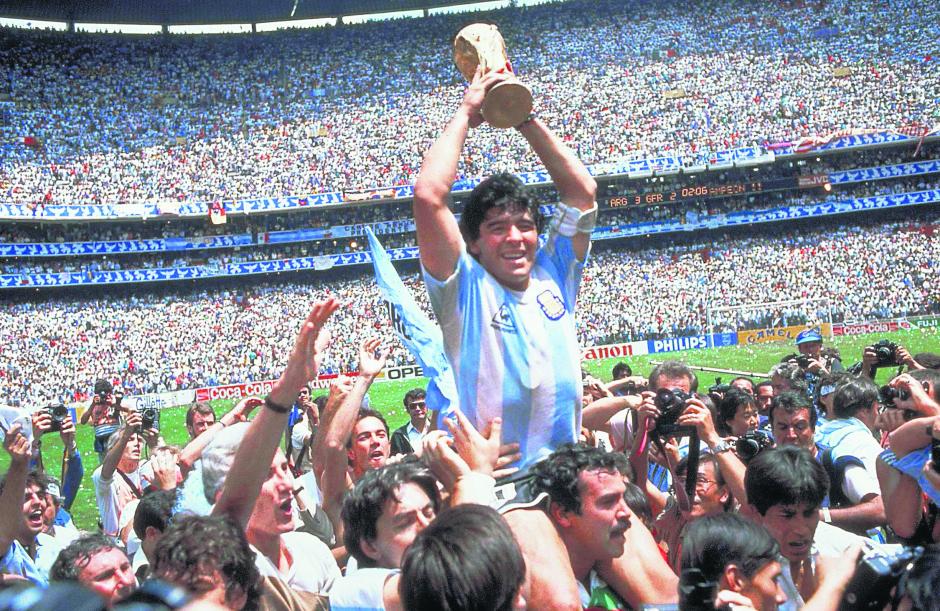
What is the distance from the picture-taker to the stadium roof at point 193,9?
180 ft

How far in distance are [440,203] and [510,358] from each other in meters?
0.61

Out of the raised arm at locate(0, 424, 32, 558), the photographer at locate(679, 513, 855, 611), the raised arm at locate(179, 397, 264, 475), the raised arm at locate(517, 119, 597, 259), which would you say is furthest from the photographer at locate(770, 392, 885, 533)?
the raised arm at locate(0, 424, 32, 558)

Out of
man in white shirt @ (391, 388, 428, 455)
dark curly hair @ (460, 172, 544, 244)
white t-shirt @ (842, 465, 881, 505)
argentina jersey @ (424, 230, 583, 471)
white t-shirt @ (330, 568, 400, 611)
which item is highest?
dark curly hair @ (460, 172, 544, 244)

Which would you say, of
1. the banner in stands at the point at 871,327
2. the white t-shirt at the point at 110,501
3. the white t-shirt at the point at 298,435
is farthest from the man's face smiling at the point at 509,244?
the banner in stands at the point at 871,327

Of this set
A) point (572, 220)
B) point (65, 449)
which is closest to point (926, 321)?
point (65, 449)

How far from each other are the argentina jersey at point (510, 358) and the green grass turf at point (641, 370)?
1221 centimetres

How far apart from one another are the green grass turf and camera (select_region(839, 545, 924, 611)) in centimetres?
1367

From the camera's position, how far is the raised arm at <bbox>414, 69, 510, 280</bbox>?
3.29 meters

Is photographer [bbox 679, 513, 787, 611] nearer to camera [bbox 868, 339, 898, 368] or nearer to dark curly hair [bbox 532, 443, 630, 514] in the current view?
dark curly hair [bbox 532, 443, 630, 514]

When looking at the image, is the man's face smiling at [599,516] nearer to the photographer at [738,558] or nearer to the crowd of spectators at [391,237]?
the photographer at [738,558]

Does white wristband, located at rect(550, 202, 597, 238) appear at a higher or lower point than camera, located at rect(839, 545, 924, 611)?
higher

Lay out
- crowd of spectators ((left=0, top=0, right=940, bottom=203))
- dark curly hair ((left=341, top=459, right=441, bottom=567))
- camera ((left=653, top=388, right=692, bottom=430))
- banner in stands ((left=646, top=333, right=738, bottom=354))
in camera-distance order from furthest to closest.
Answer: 1. crowd of spectators ((left=0, top=0, right=940, bottom=203))
2. banner in stands ((left=646, top=333, right=738, bottom=354))
3. camera ((left=653, top=388, right=692, bottom=430))
4. dark curly hair ((left=341, top=459, right=441, bottom=567))

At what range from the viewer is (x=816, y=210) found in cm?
4934

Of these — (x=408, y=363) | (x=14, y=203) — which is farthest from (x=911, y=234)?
(x=14, y=203)
